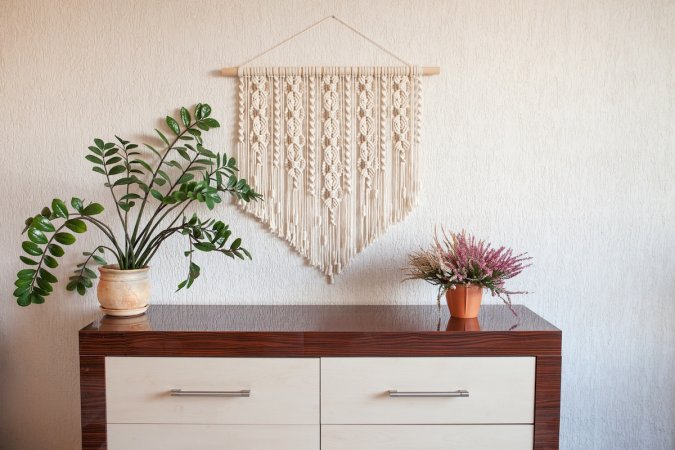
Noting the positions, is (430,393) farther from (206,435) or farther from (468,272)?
(206,435)

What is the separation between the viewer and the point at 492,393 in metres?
1.44

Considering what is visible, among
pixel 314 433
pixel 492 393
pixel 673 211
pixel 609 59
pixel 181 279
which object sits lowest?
pixel 314 433

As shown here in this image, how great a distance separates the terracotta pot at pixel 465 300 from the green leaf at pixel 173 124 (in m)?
1.04

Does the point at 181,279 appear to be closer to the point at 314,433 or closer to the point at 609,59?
the point at 314,433

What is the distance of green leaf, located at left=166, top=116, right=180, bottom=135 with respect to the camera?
67.8 inches

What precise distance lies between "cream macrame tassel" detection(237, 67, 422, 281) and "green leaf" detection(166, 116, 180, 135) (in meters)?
0.21

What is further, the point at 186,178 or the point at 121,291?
the point at 186,178

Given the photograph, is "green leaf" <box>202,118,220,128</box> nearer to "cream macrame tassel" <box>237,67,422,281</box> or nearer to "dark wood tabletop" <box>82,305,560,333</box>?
"cream macrame tassel" <box>237,67,422,281</box>

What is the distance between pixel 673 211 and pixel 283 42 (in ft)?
4.87

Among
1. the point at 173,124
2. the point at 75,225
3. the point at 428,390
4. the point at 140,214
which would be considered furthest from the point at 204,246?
the point at 428,390

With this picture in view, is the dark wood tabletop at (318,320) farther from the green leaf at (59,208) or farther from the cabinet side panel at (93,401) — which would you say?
the green leaf at (59,208)

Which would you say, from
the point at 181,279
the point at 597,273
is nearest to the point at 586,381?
the point at 597,273

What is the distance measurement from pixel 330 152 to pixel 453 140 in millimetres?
429

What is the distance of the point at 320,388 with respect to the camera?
56.9 inches
